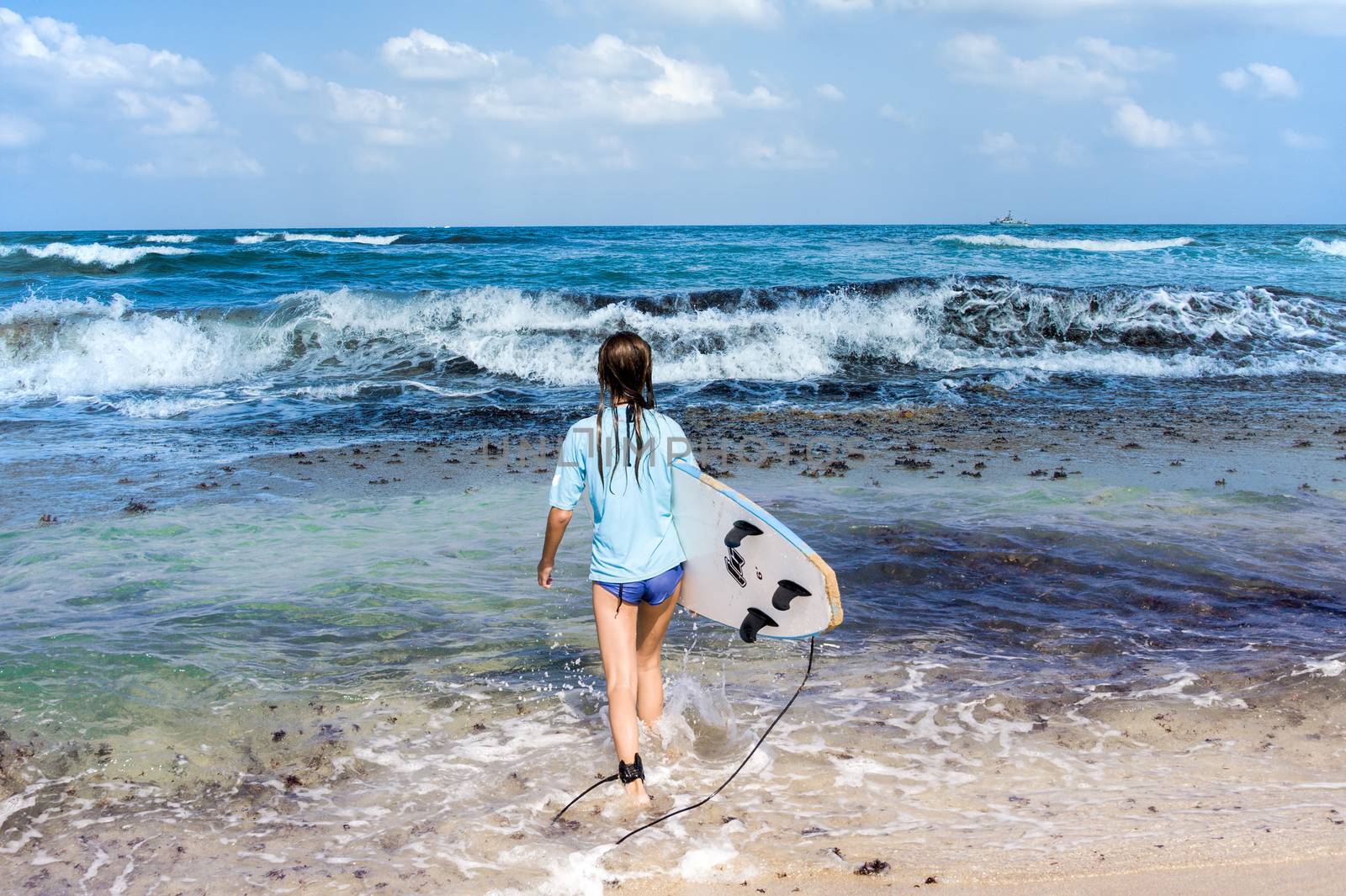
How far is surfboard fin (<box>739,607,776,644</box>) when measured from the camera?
12.4 ft

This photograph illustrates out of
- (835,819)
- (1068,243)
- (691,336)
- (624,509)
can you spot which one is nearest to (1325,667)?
(835,819)

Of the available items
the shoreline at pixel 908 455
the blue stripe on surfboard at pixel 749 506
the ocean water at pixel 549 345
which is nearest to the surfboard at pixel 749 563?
the blue stripe on surfboard at pixel 749 506

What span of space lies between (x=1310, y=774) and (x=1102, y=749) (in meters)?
0.72

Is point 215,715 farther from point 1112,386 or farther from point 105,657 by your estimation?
point 1112,386

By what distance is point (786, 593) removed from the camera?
12.1ft

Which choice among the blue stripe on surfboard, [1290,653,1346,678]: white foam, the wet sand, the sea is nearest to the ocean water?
the sea

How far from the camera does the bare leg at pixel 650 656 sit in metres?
3.81

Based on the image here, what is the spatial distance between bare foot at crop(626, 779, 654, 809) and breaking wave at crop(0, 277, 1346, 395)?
39.5 feet

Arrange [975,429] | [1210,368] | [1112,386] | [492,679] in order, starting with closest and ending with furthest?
[492,679]
[975,429]
[1112,386]
[1210,368]

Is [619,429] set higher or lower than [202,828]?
higher

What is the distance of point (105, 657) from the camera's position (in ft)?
15.4

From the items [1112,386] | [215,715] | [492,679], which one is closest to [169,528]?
[215,715]

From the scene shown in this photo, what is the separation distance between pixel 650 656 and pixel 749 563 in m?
0.59

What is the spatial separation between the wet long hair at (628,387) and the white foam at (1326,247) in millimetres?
44336
